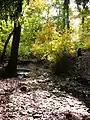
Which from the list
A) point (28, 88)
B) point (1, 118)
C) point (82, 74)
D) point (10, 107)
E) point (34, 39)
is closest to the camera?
point (1, 118)

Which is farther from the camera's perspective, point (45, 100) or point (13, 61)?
point (13, 61)

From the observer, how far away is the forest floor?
7.91m

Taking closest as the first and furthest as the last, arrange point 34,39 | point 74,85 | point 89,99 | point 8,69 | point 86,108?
point 86,108 < point 89,99 < point 74,85 < point 8,69 < point 34,39

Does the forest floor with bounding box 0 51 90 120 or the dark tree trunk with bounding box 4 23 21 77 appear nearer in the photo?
the forest floor with bounding box 0 51 90 120

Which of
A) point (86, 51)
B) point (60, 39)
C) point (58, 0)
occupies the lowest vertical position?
point (86, 51)

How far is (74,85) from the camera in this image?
1375cm

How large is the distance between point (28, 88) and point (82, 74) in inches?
206

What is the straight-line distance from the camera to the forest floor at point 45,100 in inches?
311

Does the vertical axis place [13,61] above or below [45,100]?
above

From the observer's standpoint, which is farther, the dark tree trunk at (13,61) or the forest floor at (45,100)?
the dark tree trunk at (13,61)

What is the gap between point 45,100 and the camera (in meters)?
9.95

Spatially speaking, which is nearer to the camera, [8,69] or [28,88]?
[28,88]

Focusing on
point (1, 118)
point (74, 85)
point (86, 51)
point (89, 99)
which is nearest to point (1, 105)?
point (1, 118)

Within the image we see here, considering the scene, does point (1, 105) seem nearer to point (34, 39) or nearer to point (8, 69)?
point (8, 69)
